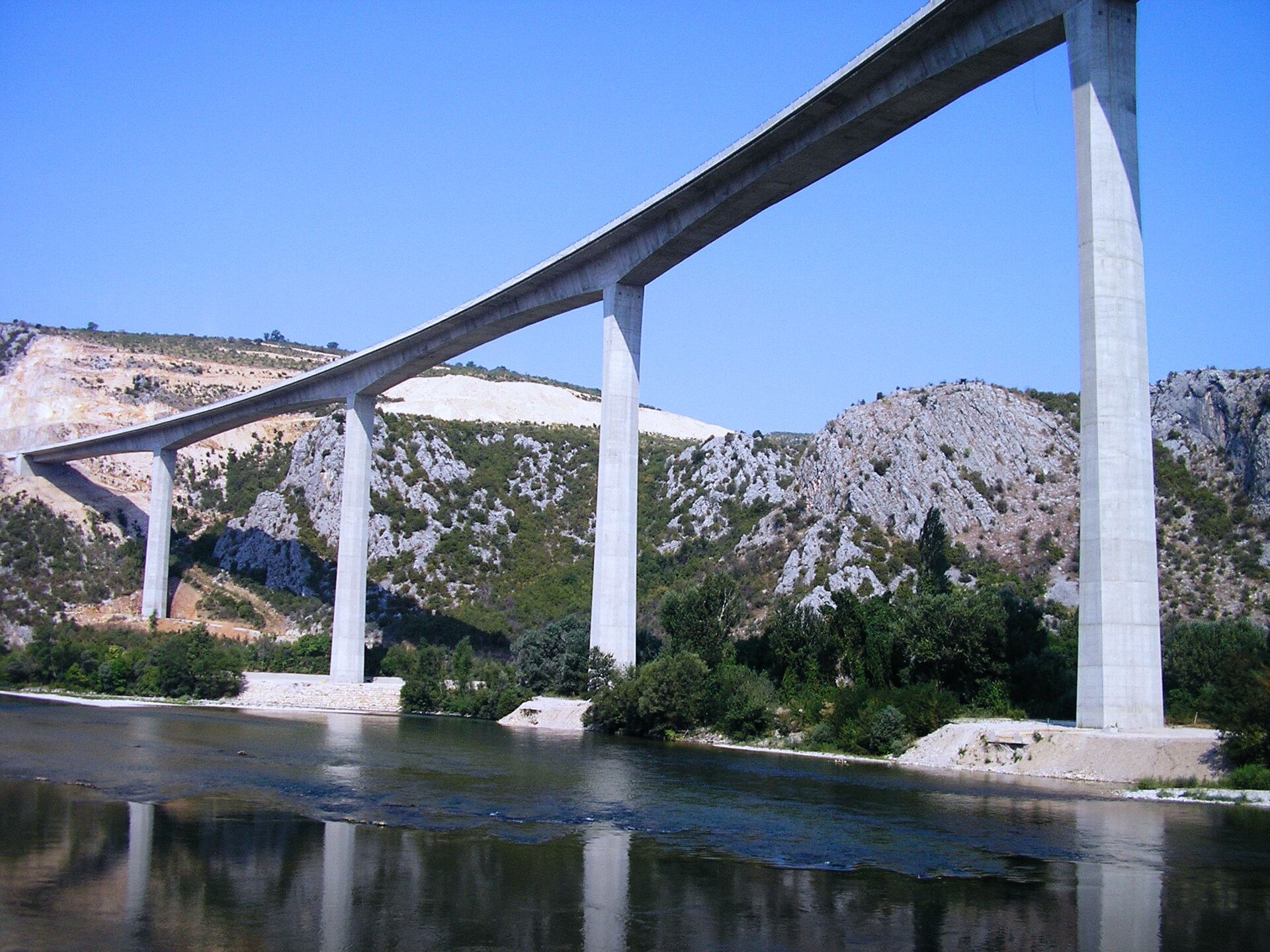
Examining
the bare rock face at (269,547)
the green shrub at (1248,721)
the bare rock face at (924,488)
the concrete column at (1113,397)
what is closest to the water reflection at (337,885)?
the concrete column at (1113,397)

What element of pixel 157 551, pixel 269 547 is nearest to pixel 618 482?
pixel 157 551

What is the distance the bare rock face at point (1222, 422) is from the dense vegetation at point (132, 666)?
157 feet

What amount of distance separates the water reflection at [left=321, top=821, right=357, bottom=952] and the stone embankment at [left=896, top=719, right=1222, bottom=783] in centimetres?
1712

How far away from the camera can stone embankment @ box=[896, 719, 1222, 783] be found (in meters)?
26.9

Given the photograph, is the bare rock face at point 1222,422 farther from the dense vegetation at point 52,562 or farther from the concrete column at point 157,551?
the dense vegetation at point 52,562

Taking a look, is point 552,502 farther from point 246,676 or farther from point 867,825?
point 867,825

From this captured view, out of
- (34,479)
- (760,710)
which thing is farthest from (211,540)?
(760,710)

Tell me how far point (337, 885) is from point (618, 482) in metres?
32.2

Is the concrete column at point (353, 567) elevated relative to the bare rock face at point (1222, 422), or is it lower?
lower

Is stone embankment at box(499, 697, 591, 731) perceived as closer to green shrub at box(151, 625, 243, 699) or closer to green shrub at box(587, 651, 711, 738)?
green shrub at box(587, 651, 711, 738)

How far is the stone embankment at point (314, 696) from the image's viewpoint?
58094 mm

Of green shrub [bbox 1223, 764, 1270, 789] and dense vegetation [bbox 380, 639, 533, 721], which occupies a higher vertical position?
green shrub [bbox 1223, 764, 1270, 789]

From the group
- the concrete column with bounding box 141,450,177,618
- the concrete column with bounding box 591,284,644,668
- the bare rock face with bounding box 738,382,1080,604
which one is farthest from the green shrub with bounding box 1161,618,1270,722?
the concrete column with bounding box 141,450,177,618

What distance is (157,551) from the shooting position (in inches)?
3002
